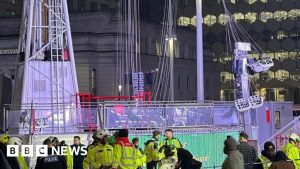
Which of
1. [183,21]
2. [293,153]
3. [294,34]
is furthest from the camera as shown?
[183,21]

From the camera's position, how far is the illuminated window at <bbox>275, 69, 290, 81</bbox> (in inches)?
3501

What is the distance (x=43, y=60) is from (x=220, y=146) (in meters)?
9.69

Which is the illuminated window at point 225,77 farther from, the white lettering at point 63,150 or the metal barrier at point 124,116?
the white lettering at point 63,150

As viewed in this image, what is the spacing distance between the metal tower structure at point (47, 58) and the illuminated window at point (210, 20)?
68380 millimetres

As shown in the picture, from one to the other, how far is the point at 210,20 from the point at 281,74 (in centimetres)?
1407

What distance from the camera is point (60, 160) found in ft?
38.9

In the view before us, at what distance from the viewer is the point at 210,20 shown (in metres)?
96.1

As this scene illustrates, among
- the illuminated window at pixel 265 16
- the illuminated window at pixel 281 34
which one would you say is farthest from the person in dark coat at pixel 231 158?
the illuminated window at pixel 265 16

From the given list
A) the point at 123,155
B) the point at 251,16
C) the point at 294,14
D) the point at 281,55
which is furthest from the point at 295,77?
the point at 123,155

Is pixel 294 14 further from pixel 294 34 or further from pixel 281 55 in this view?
pixel 281 55

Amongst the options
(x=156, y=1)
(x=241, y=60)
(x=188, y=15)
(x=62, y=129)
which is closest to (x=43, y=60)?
(x=62, y=129)

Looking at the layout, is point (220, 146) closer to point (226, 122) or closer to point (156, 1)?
point (226, 122)

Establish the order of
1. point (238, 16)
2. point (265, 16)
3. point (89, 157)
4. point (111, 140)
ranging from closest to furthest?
point (111, 140) < point (89, 157) < point (265, 16) < point (238, 16)

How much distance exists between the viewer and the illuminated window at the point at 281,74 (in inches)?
3501
